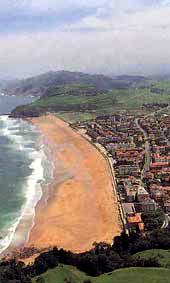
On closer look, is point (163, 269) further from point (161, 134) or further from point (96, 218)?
point (161, 134)

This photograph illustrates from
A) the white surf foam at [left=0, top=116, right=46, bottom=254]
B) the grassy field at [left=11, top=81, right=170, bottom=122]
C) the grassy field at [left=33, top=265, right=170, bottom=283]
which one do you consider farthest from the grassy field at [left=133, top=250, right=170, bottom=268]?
the grassy field at [left=11, top=81, right=170, bottom=122]

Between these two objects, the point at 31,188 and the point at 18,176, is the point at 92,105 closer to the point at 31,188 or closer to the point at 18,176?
the point at 18,176

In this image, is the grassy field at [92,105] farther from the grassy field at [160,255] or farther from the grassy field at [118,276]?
the grassy field at [118,276]

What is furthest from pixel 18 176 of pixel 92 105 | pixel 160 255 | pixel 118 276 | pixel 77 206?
pixel 92 105

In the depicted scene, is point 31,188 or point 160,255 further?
point 31,188

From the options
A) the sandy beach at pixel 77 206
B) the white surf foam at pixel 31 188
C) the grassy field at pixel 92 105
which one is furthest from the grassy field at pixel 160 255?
the grassy field at pixel 92 105

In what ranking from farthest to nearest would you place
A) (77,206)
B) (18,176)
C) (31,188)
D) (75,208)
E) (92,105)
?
(92,105)
(18,176)
(31,188)
(77,206)
(75,208)
